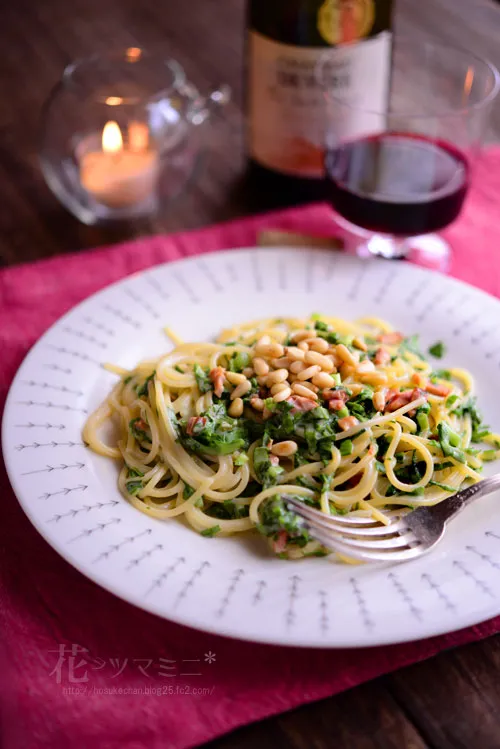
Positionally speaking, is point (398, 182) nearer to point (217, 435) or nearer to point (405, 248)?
point (405, 248)

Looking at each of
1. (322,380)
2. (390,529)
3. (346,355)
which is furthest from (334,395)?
(390,529)

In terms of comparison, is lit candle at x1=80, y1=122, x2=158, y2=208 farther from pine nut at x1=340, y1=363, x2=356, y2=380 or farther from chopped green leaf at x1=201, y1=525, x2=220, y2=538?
chopped green leaf at x1=201, y1=525, x2=220, y2=538

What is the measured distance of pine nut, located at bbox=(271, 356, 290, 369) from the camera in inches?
82.0

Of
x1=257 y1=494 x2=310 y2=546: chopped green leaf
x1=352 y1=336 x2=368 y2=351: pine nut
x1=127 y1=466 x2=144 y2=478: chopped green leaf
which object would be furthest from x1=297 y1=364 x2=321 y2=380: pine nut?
x1=127 y1=466 x2=144 y2=478: chopped green leaf

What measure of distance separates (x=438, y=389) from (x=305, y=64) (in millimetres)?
1261

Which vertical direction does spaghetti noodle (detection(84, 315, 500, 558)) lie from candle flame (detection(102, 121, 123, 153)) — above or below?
below

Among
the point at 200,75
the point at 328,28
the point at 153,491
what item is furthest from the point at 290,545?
the point at 200,75

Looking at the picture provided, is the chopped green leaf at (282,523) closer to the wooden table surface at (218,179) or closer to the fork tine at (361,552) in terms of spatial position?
the fork tine at (361,552)

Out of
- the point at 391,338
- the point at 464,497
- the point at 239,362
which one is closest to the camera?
the point at 464,497

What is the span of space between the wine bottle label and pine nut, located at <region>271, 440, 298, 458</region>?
1.19 meters

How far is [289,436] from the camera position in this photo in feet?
6.47

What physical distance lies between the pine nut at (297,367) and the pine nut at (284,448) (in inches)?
7.6

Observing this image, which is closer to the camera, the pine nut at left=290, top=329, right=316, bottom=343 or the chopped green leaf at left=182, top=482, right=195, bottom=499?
the chopped green leaf at left=182, top=482, right=195, bottom=499

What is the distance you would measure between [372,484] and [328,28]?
1602mm
